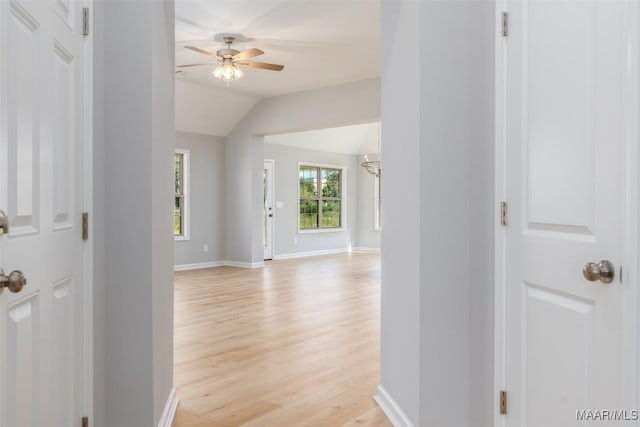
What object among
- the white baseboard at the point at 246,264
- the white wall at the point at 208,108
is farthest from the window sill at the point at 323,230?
the white wall at the point at 208,108

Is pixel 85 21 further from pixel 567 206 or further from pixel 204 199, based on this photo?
pixel 204 199

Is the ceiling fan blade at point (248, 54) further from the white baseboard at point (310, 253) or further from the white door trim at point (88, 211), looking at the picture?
the white baseboard at point (310, 253)

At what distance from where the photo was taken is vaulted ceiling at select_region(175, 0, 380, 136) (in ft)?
15.3

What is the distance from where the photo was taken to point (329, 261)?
9945mm

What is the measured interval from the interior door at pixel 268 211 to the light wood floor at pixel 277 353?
2985 mm

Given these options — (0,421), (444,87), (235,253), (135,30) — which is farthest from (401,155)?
(235,253)

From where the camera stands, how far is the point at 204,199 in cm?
890

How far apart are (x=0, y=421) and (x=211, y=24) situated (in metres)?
4.62

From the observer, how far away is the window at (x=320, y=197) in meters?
10.9

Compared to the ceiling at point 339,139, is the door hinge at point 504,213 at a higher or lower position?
lower

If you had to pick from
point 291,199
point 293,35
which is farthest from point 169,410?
point 291,199

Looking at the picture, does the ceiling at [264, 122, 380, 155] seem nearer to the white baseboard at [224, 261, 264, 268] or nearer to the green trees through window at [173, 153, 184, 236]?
the green trees through window at [173, 153, 184, 236]

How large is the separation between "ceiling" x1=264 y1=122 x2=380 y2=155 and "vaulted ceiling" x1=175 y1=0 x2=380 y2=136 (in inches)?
87.6

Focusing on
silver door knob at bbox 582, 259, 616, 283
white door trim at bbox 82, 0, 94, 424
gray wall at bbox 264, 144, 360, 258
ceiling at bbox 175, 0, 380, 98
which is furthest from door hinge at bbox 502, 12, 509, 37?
gray wall at bbox 264, 144, 360, 258
